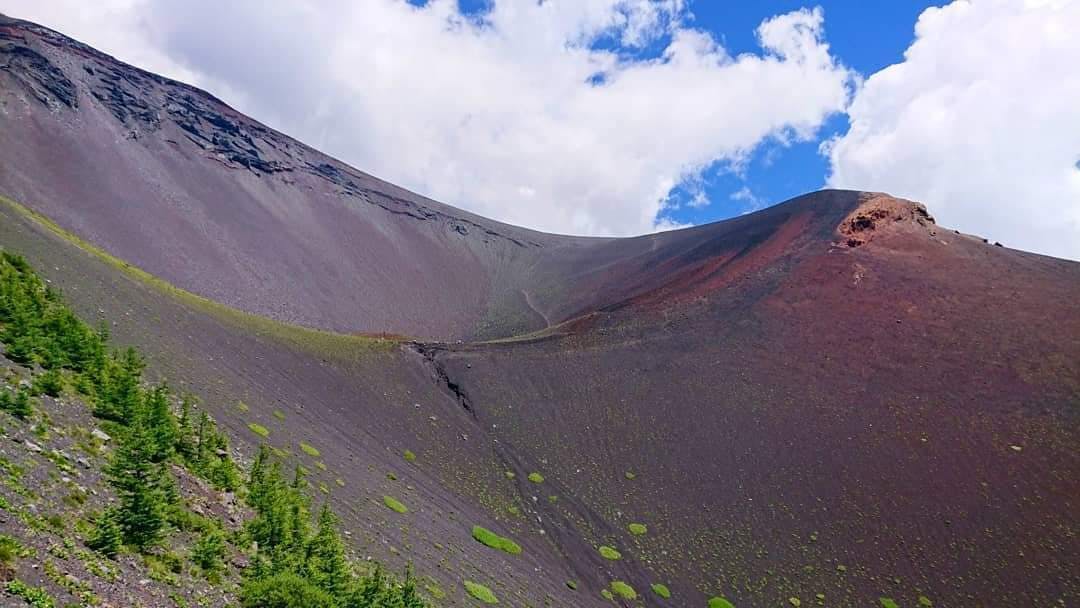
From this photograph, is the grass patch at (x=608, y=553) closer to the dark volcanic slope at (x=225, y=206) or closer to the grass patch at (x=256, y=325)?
the grass patch at (x=256, y=325)

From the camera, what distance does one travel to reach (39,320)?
14312 millimetres

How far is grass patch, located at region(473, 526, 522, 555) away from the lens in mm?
22281

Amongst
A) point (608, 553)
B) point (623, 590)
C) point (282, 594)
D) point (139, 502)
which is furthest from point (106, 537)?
point (608, 553)

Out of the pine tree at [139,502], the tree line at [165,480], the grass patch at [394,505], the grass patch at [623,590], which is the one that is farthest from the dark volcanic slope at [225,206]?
the pine tree at [139,502]

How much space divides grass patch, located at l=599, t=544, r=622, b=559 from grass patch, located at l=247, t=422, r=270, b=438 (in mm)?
14144

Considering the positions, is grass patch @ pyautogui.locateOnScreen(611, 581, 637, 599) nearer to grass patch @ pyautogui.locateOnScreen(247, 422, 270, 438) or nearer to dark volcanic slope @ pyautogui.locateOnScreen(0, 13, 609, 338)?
grass patch @ pyautogui.locateOnScreen(247, 422, 270, 438)

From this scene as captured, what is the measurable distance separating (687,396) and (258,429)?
85.7 ft

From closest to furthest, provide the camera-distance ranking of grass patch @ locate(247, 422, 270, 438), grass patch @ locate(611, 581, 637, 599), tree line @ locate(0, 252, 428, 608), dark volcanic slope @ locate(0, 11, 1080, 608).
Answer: tree line @ locate(0, 252, 428, 608) → grass patch @ locate(247, 422, 270, 438) → grass patch @ locate(611, 581, 637, 599) → dark volcanic slope @ locate(0, 11, 1080, 608)

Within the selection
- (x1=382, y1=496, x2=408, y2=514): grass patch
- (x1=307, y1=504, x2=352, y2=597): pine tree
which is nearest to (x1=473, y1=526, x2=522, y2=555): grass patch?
(x1=382, y1=496, x2=408, y2=514): grass patch

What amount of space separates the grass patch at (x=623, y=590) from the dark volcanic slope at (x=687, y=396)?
1.29 feet

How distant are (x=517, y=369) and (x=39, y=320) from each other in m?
28.9

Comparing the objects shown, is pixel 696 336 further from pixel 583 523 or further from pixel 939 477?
pixel 583 523

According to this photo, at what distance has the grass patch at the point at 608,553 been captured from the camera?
25572mm

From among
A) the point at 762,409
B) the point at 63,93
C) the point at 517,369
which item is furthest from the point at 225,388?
the point at 63,93
